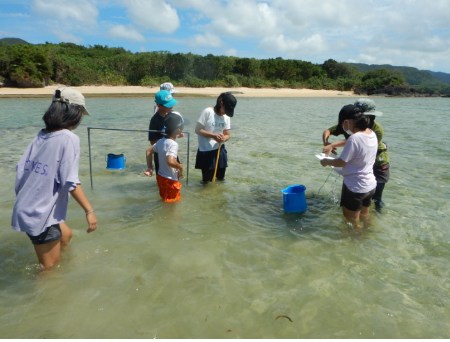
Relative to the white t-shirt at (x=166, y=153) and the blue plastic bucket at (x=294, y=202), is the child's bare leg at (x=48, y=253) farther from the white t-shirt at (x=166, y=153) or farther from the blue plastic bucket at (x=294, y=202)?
the blue plastic bucket at (x=294, y=202)

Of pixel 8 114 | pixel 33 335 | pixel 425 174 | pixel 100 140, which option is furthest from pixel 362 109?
pixel 8 114

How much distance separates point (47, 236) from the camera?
9.59 ft

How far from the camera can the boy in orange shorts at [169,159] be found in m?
4.47

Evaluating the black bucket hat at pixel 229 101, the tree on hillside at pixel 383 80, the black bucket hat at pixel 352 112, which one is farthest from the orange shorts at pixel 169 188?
the tree on hillside at pixel 383 80

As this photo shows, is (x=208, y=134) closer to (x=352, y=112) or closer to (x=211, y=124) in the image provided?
(x=211, y=124)

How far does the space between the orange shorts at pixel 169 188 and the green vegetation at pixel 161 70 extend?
3831 cm

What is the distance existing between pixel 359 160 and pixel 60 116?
3.36m

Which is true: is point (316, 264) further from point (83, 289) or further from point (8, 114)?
point (8, 114)

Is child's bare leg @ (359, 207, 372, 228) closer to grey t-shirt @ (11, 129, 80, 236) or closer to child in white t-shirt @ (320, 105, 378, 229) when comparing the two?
child in white t-shirt @ (320, 105, 378, 229)

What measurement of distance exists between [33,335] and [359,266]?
339cm

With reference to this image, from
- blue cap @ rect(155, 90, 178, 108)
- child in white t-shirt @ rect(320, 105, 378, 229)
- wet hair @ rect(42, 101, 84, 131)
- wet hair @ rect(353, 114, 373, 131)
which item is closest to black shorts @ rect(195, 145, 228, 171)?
blue cap @ rect(155, 90, 178, 108)

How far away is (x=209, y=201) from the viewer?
229 inches

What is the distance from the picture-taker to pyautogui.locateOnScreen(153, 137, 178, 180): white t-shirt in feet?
14.7

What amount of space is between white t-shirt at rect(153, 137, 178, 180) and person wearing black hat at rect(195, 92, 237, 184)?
1109mm
